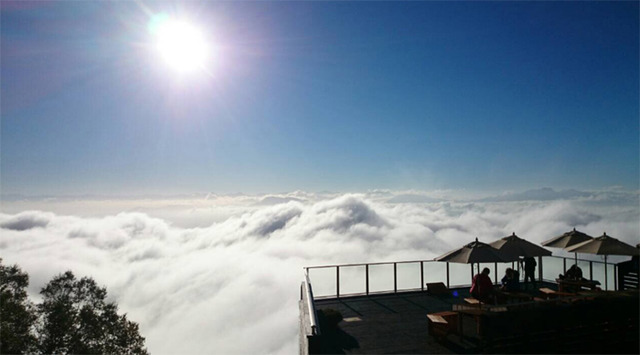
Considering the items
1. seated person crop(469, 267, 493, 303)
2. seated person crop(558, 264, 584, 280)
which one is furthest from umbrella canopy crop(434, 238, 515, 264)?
seated person crop(558, 264, 584, 280)

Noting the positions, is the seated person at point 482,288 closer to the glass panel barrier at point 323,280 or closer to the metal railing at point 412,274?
the metal railing at point 412,274

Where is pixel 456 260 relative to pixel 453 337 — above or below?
above

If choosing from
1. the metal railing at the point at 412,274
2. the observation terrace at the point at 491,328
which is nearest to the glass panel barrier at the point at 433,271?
the metal railing at the point at 412,274

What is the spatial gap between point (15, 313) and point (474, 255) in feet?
70.8

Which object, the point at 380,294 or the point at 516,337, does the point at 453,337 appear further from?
the point at 380,294

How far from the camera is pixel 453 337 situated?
9.66m

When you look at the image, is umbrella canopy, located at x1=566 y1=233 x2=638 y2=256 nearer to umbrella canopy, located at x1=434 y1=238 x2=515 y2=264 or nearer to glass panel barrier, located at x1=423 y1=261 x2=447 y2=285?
umbrella canopy, located at x1=434 y1=238 x2=515 y2=264

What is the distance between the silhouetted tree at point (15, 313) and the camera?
57.0 feet

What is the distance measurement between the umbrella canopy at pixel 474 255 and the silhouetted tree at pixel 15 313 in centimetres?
1958

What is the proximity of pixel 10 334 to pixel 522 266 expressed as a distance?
76.7 feet

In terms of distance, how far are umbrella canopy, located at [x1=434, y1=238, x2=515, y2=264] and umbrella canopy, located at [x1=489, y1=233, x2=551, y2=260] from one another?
636 millimetres

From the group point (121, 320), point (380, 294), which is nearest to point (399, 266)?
point (380, 294)

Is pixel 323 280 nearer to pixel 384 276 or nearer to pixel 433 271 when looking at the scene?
pixel 433 271

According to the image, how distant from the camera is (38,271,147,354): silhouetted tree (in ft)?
64.3
